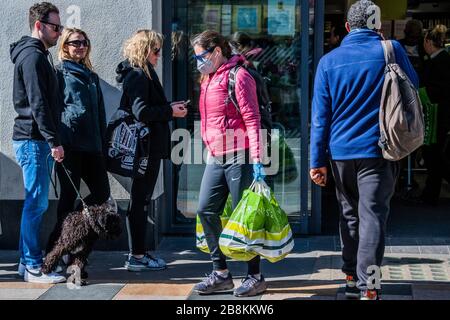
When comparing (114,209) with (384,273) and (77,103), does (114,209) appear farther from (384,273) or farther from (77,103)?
(384,273)

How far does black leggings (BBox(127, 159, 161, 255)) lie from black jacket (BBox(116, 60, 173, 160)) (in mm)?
143

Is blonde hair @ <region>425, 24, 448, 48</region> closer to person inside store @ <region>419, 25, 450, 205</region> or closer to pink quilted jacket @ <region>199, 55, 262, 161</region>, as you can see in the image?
person inside store @ <region>419, 25, 450, 205</region>

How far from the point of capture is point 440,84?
9266mm

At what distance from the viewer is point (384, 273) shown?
6590mm

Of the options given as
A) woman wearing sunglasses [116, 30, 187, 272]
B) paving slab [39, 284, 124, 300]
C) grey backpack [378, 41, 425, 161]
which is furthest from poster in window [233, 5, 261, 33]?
paving slab [39, 284, 124, 300]

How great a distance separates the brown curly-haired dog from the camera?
619cm

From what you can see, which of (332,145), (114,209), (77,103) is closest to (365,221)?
(332,145)

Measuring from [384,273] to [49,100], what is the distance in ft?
9.20

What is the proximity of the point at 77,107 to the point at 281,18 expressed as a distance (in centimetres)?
216

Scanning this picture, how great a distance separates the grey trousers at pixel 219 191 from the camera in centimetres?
587

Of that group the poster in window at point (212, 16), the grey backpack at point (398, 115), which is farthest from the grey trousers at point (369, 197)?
the poster in window at point (212, 16)

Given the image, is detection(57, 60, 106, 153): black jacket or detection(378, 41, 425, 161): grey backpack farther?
detection(57, 60, 106, 153): black jacket

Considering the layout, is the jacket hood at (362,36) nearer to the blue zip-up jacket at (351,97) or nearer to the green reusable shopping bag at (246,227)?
the blue zip-up jacket at (351,97)

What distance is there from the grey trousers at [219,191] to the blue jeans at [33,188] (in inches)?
48.5
